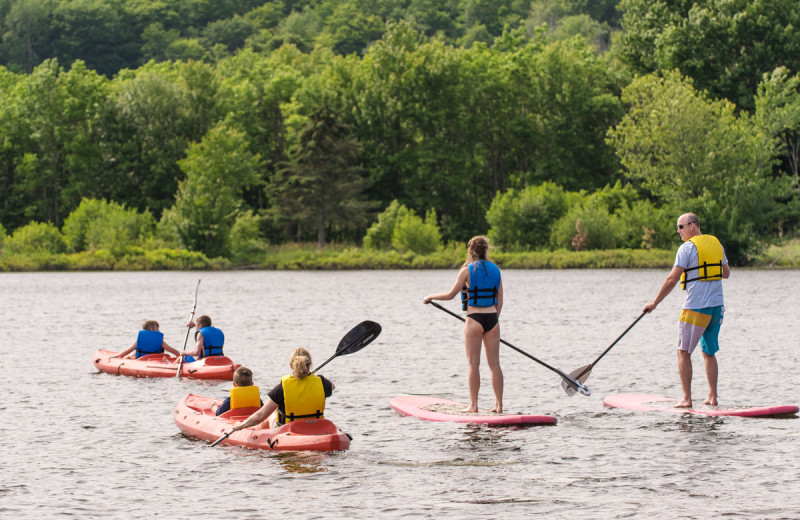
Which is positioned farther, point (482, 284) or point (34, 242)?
point (34, 242)

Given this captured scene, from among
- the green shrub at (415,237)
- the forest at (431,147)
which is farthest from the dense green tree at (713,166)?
the green shrub at (415,237)

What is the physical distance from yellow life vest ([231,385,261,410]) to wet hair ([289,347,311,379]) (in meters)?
1.44

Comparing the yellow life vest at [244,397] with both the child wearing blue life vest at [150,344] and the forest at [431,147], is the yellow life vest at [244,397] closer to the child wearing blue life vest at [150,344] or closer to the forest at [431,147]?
the child wearing blue life vest at [150,344]

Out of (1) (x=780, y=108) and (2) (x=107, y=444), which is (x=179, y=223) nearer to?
(1) (x=780, y=108)

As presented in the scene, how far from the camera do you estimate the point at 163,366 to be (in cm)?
1839

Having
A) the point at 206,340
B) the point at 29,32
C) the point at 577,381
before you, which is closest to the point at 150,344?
the point at 206,340

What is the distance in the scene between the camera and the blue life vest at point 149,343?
62.1ft

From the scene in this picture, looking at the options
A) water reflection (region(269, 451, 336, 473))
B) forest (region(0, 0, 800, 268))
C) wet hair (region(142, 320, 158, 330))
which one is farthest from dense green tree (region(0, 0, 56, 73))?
water reflection (region(269, 451, 336, 473))

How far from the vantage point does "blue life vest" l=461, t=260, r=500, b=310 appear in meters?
12.2

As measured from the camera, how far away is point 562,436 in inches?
496

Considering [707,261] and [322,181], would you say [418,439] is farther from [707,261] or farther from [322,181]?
[322,181]

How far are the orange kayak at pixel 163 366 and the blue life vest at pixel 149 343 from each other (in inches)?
3.7

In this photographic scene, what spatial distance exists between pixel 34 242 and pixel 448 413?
58529 mm

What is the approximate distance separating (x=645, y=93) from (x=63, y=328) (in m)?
40.1
